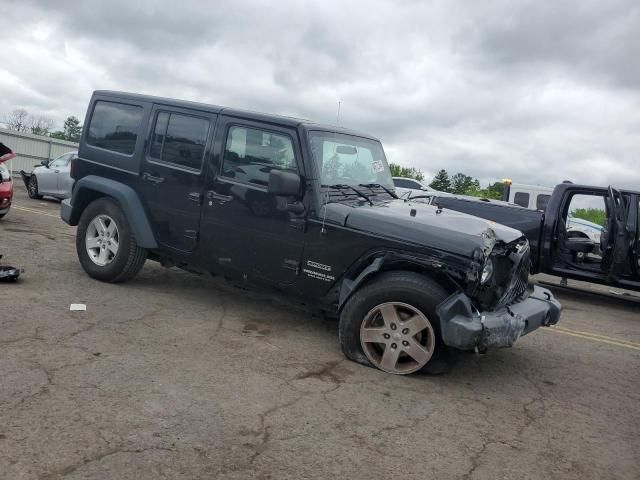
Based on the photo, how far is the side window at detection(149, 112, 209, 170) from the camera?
5.74 metres

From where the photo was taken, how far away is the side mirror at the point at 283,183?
475 cm

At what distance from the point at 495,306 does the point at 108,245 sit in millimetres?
4163

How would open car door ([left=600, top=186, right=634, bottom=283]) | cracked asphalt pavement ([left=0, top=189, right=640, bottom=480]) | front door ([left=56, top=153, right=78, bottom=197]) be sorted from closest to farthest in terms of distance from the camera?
1. cracked asphalt pavement ([left=0, top=189, right=640, bottom=480])
2. open car door ([left=600, top=186, right=634, bottom=283])
3. front door ([left=56, top=153, right=78, bottom=197])

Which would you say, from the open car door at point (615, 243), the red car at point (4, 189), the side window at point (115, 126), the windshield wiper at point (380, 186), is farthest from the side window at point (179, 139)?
the open car door at point (615, 243)

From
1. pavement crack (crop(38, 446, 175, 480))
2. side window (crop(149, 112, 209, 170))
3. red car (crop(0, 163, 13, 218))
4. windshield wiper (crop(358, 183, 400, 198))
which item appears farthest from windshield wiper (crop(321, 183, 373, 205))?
red car (crop(0, 163, 13, 218))

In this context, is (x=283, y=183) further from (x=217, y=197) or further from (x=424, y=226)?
(x=424, y=226)

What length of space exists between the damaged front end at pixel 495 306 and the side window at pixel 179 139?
2.89 meters

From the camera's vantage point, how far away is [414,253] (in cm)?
448

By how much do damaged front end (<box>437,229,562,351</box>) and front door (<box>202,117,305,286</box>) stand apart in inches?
59.3

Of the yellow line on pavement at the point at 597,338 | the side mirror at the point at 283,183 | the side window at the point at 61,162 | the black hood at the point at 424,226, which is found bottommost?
the yellow line on pavement at the point at 597,338

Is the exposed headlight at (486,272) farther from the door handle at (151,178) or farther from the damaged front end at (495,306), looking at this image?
the door handle at (151,178)

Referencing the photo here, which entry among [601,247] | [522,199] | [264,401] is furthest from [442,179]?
[264,401]

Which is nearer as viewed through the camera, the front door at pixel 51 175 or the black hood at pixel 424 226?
the black hood at pixel 424 226

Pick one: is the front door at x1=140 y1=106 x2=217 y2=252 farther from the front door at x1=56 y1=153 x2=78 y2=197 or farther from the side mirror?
the front door at x1=56 y1=153 x2=78 y2=197
